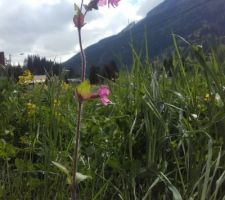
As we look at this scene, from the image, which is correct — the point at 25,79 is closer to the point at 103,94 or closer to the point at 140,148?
the point at 140,148

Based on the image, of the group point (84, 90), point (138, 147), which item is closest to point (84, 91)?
point (84, 90)

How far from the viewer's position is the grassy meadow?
4.65 feet

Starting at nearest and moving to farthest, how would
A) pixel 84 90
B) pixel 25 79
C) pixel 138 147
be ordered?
pixel 84 90
pixel 138 147
pixel 25 79

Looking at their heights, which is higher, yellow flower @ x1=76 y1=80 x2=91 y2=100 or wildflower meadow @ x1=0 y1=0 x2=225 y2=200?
yellow flower @ x1=76 y1=80 x2=91 y2=100

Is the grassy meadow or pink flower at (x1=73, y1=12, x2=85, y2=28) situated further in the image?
the grassy meadow

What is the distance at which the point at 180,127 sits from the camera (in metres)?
1.53

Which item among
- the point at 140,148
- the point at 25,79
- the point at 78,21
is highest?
the point at 78,21

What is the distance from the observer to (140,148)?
1.72 metres

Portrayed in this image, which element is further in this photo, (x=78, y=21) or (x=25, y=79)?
(x=25, y=79)

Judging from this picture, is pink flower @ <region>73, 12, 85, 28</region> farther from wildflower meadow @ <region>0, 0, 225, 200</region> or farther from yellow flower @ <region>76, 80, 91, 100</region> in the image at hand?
yellow flower @ <region>76, 80, 91, 100</region>

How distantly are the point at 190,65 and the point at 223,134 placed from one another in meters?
0.75

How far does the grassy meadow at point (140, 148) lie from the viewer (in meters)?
1.42

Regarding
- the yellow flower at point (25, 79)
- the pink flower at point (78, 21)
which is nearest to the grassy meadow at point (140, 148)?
the pink flower at point (78, 21)

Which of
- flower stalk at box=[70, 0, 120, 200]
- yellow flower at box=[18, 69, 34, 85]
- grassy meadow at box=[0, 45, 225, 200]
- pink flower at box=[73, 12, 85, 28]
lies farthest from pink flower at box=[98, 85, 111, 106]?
yellow flower at box=[18, 69, 34, 85]
